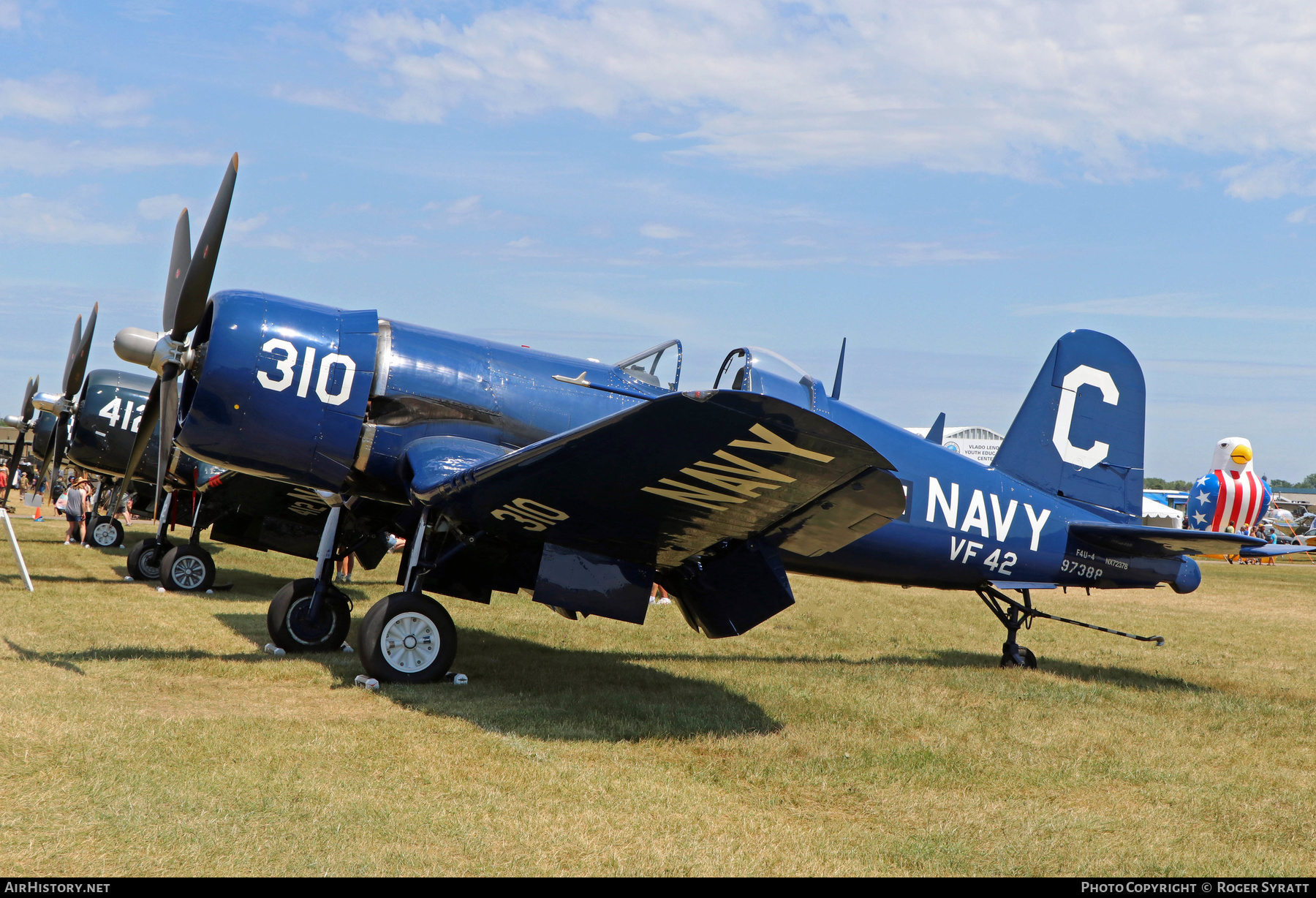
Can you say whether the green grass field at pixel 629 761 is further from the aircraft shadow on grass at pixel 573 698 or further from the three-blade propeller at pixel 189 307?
the three-blade propeller at pixel 189 307

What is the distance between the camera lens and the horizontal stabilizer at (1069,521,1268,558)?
764cm

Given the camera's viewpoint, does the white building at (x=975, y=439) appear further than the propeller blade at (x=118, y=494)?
Yes

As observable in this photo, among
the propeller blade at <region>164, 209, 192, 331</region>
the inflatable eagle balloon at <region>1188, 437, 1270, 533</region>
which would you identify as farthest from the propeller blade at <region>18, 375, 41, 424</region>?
the inflatable eagle balloon at <region>1188, 437, 1270, 533</region>

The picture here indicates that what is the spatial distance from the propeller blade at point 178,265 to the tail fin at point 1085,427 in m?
7.43

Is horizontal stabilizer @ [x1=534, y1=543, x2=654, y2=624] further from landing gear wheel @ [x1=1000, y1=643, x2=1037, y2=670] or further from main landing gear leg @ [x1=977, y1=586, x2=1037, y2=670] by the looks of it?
landing gear wheel @ [x1=1000, y1=643, x2=1037, y2=670]

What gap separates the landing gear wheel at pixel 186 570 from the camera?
1166cm

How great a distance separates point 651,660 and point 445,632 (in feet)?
8.21

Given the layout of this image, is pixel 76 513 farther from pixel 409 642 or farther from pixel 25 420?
pixel 409 642

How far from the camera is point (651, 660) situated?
8.34 metres

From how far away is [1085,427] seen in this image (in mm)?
8828

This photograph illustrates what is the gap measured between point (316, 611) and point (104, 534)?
1306 cm

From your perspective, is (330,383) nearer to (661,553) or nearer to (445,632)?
(445,632)

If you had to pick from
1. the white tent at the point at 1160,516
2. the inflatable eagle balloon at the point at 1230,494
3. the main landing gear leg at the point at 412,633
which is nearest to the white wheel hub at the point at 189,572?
the main landing gear leg at the point at 412,633

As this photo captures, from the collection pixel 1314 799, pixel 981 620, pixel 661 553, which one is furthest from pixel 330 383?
pixel 981 620
